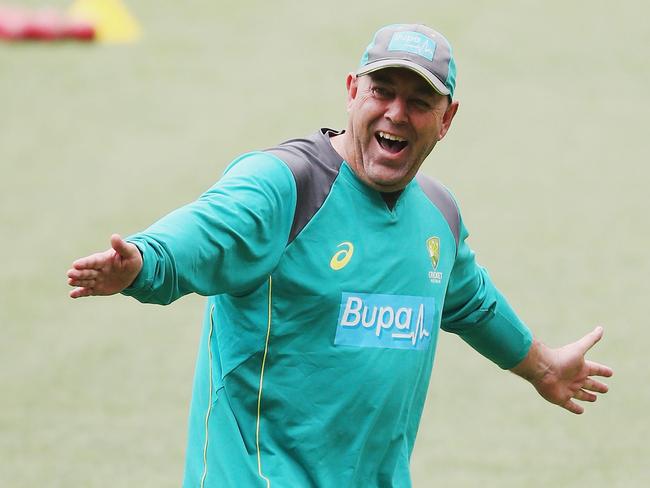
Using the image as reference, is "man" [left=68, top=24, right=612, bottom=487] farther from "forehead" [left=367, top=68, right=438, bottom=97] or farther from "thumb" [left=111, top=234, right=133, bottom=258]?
"thumb" [left=111, top=234, right=133, bottom=258]

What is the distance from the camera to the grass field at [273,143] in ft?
26.2

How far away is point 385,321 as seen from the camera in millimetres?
4230

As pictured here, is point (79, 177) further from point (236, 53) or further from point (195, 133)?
point (236, 53)

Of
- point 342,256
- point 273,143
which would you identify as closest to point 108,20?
point 273,143

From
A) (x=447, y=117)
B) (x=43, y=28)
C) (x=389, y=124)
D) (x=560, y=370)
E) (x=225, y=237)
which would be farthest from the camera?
(x=43, y=28)

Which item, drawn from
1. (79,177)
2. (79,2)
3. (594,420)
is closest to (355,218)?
(594,420)

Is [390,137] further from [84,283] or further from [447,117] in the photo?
[84,283]

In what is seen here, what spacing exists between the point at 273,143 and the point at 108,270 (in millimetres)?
8787

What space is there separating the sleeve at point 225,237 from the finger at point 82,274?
0.51 ft

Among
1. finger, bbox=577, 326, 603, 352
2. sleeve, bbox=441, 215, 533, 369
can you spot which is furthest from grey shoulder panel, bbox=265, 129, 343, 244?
finger, bbox=577, 326, 603, 352

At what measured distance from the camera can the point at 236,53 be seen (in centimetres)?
1404

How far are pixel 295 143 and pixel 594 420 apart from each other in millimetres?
4601

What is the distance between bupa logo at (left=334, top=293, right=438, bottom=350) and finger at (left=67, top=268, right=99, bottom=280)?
97 cm

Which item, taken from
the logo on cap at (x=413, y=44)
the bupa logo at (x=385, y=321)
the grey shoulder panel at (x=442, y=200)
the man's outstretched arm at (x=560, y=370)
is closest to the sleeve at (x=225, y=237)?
the bupa logo at (x=385, y=321)
